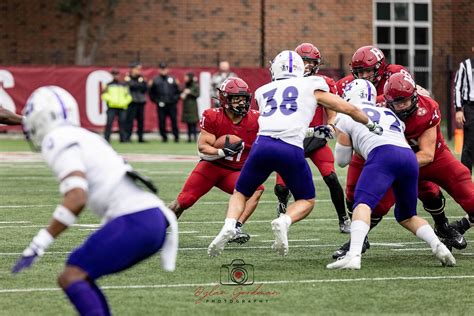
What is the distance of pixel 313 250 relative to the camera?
1026cm

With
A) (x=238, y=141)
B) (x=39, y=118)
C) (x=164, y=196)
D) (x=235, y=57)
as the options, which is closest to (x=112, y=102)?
(x=235, y=57)

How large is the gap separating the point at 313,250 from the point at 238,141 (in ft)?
3.74

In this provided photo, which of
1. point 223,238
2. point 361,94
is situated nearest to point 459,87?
point 361,94

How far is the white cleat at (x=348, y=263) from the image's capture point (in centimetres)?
887

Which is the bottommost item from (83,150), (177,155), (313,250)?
(177,155)

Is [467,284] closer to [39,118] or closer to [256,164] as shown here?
[256,164]

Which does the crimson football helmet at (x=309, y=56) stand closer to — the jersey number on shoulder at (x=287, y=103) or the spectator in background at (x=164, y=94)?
the jersey number on shoulder at (x=287, y=103)

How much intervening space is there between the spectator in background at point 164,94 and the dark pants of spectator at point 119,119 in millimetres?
883

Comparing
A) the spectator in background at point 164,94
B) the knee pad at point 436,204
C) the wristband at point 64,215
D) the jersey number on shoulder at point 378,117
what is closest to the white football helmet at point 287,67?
the jersey number on shoulder at point 378,117

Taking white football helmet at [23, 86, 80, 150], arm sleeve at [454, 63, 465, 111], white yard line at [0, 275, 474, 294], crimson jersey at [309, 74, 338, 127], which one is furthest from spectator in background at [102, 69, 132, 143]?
white football helmet at [23, 86, 80, 150]

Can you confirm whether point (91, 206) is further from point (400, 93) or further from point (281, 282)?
point (400, 93)

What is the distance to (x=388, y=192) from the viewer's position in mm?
9836

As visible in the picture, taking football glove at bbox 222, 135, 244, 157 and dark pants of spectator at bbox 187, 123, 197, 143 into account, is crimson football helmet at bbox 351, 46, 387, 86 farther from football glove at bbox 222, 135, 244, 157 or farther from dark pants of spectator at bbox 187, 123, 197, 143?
dark pants of spectator at bbox 187, 123, 197, 143

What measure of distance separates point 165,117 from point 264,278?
2014 cm
